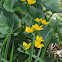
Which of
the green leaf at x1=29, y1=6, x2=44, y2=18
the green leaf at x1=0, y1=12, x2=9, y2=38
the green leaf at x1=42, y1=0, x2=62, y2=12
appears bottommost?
the green leaf at x1=0, y1=12, x2=9, y2=38

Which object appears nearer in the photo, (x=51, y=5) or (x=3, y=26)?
(x=3, y=26)

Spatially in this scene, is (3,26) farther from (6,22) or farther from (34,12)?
(34,12)

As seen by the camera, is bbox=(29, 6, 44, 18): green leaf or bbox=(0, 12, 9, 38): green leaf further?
bbox=(29, 6, 44, 18): green leaf

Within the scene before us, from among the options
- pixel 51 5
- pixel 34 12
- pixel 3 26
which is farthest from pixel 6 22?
pixel 51 5

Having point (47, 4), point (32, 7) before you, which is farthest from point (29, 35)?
point (47, 4)

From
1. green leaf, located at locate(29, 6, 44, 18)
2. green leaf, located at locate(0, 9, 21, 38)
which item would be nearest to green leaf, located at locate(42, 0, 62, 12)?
green leaf, located at locate(29, 6, 44, 18)

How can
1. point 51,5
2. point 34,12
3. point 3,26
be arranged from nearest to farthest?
point 3,26 < point 34,12 < point 51,5

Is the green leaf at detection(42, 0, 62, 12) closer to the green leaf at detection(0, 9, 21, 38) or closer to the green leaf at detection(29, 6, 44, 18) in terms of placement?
the green leaf at detection(29, 6, 44, 18)

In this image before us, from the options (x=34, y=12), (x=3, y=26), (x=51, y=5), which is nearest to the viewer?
(x=3, y=26)

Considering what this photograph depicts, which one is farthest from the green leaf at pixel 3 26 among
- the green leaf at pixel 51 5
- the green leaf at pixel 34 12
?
the green leaf at pixel 51 5

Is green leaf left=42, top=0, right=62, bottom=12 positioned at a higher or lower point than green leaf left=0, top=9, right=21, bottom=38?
higher

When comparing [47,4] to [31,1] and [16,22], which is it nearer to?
[31,1]
